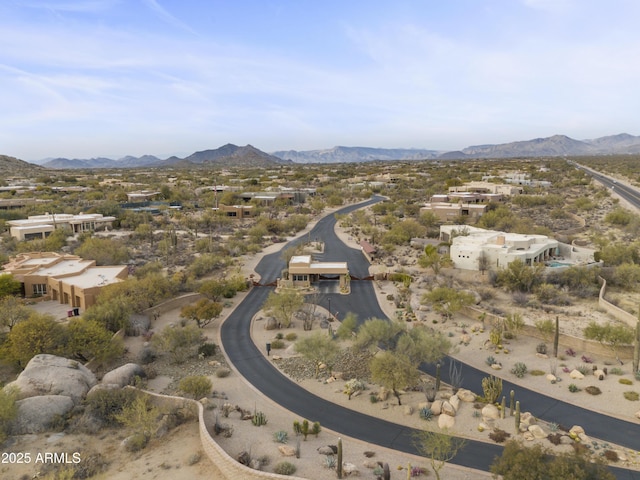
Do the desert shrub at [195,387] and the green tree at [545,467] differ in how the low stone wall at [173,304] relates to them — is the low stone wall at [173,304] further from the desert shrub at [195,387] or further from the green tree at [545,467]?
the green tree at [545,467]

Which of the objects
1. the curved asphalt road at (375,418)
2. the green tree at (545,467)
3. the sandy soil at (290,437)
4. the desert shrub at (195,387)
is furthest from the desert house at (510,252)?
the desert shrub at (195,387)

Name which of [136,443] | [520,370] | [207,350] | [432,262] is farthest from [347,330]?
→ [432,262]

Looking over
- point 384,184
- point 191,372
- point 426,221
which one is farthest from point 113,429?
point 384,184

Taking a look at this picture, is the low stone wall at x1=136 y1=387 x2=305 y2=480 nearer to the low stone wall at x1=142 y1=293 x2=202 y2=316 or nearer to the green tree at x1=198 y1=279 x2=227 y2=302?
the low stone wall at x1=142 y1=293 x2=202 y2=316

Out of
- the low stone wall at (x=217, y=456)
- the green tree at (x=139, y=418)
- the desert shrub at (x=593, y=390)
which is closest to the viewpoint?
the low stone wall at (x=217, y=456)

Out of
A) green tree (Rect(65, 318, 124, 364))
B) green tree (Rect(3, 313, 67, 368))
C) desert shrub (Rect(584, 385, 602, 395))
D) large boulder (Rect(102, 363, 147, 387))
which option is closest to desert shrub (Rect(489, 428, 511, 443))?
desert shrub (Rect(584, 385, 602, 395))

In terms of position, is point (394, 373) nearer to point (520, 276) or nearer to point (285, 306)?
point (285, 306)
